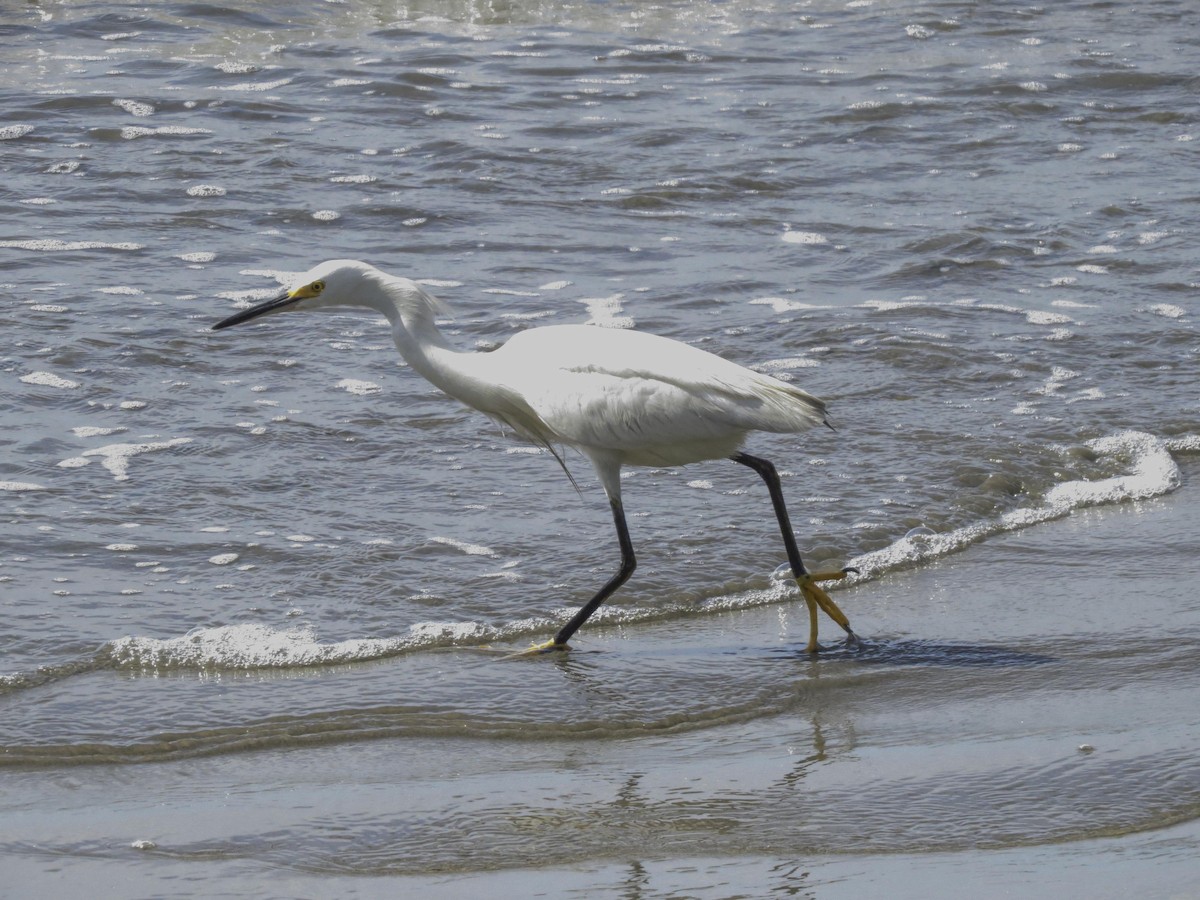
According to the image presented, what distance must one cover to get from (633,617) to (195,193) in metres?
6.39

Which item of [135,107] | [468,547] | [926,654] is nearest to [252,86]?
[135,107]

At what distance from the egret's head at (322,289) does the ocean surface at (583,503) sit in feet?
3.01

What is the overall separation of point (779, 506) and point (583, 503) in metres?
1.33

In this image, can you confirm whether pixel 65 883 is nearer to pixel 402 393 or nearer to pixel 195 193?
pixel 402 393

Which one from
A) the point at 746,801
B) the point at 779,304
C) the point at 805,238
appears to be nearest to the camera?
the point at 746,801

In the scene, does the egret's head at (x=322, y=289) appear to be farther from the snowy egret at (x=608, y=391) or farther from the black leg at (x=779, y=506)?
the black leg at (x=779, y=506)

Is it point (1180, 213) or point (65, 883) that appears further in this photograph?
point (1180, 213)

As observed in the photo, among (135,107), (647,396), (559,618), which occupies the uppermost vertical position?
(135,107)

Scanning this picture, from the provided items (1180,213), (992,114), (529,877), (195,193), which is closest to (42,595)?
(529,877)

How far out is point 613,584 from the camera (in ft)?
17.9

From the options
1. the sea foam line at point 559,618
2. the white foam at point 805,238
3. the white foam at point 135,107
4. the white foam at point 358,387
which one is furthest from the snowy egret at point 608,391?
the white foam at point 135,107

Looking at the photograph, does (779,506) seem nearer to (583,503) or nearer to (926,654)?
(926,654)

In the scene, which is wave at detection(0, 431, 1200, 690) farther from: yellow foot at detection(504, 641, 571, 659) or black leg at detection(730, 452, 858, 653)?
black leg at detection(730, 452, 858, 653)

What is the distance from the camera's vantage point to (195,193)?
10938 millimetres
